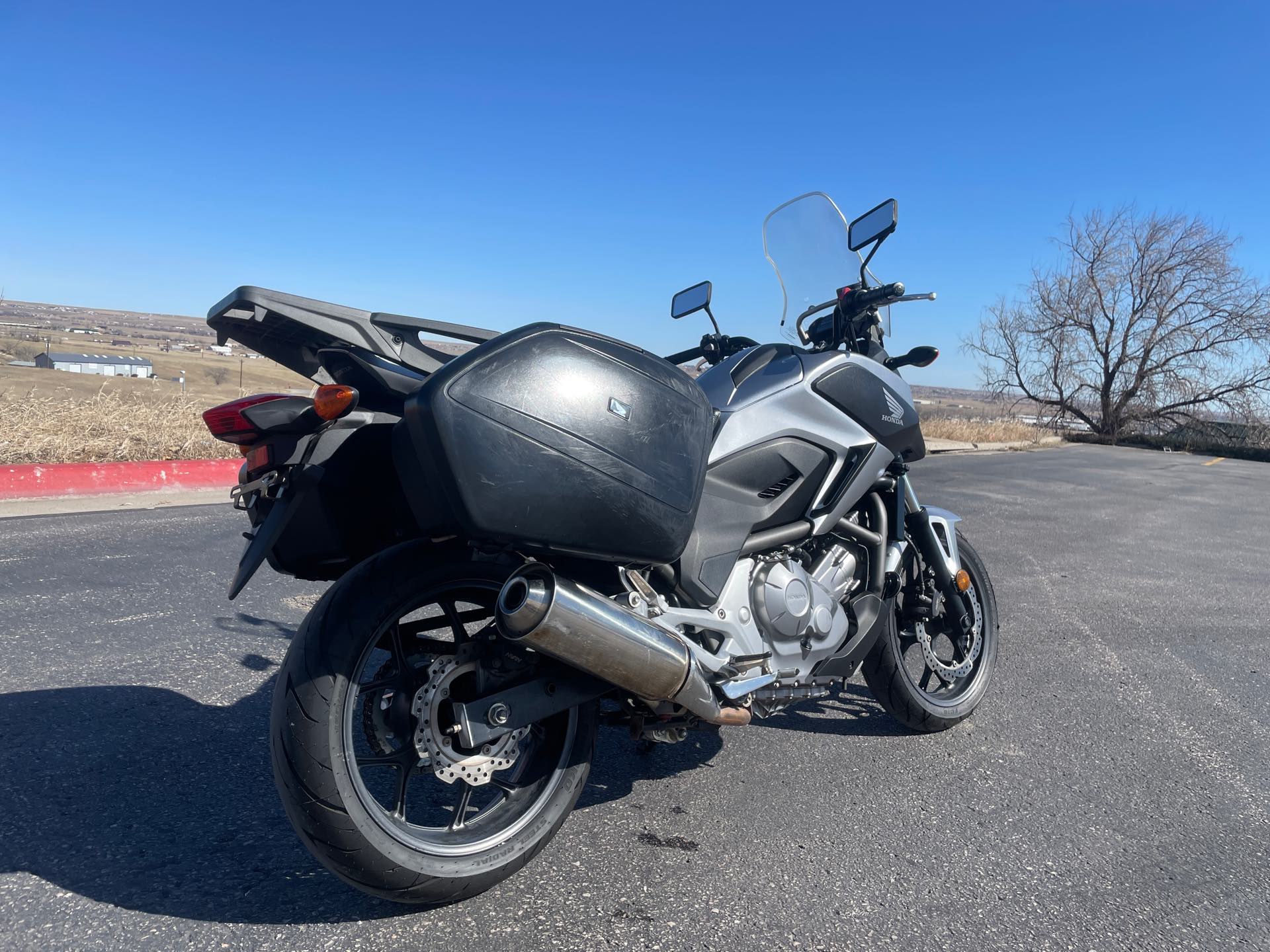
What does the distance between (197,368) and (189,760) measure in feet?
92.8

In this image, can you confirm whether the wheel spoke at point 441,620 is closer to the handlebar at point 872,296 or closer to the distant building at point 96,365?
the handlebar at point 872,296

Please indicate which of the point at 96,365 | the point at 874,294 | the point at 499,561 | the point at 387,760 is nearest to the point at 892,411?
the point at 874,294

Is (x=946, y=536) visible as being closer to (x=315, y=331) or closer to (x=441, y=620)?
(x=441, y=620)

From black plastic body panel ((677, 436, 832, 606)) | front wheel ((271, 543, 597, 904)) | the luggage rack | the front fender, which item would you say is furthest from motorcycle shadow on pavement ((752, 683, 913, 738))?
the luggage rack

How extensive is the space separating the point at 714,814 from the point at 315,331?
1.84 meters

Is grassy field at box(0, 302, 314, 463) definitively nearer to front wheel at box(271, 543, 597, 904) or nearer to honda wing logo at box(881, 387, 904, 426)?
front wheel at box(271, 543, 597, 904)

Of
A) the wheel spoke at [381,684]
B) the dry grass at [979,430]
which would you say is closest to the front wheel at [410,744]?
Result: the wheel spoke at [381,684]

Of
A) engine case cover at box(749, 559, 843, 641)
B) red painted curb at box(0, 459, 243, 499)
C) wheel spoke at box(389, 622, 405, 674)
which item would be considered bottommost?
red painted curb at box(0, 459, 243, 499)

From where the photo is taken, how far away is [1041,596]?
593 centimetres

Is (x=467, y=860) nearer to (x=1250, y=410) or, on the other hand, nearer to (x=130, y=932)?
(x=130, y=932)

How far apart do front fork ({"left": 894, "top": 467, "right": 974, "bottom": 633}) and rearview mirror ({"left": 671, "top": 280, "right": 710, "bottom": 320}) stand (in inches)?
44.0

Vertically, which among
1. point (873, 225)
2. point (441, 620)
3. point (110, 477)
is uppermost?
point (873, 225)

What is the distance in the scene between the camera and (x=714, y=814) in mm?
2732

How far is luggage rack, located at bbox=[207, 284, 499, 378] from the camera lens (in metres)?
2.07
